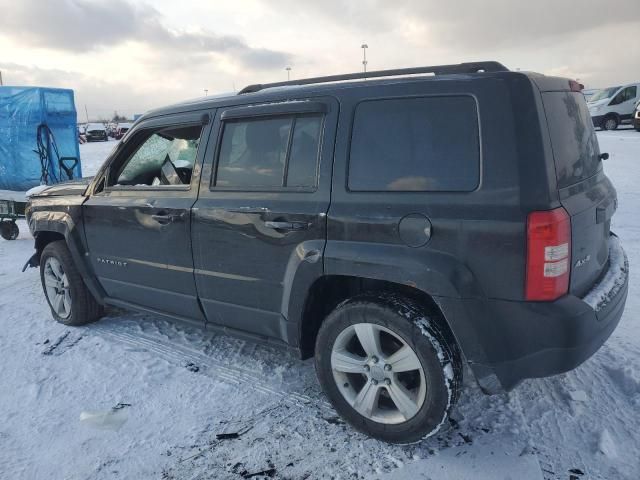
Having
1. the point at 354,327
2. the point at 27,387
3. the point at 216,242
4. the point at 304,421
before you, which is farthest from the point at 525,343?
the point at 27,387

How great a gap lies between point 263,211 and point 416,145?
0.96m

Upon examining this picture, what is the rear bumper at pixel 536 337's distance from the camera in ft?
7.16

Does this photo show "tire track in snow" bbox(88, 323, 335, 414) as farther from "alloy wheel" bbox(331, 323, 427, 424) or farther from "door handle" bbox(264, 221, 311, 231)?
"door handle" bbox(264, 221, 311, 231)

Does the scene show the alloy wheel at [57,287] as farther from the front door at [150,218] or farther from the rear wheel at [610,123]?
the rear wheel at [610,123]

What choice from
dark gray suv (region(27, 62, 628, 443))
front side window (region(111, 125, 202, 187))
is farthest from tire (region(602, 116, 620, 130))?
front side window (region(111, 125, 202, 187))

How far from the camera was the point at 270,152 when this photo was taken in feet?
9.73

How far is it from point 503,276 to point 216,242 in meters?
1.73

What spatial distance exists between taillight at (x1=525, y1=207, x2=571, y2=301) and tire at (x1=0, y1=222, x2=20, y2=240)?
8.36 metres

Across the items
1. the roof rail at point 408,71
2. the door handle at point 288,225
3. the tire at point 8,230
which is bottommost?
the tire at point 8,230

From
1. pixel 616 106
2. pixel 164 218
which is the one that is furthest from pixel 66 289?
pixel 616 106

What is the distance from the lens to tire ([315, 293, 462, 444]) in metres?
2.42

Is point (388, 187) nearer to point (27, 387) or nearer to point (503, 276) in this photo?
point (503, 276)

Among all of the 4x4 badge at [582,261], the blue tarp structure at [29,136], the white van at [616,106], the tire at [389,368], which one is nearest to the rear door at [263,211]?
the tire at [389,368]

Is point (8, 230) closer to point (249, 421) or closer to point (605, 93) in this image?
point (249, 421)
